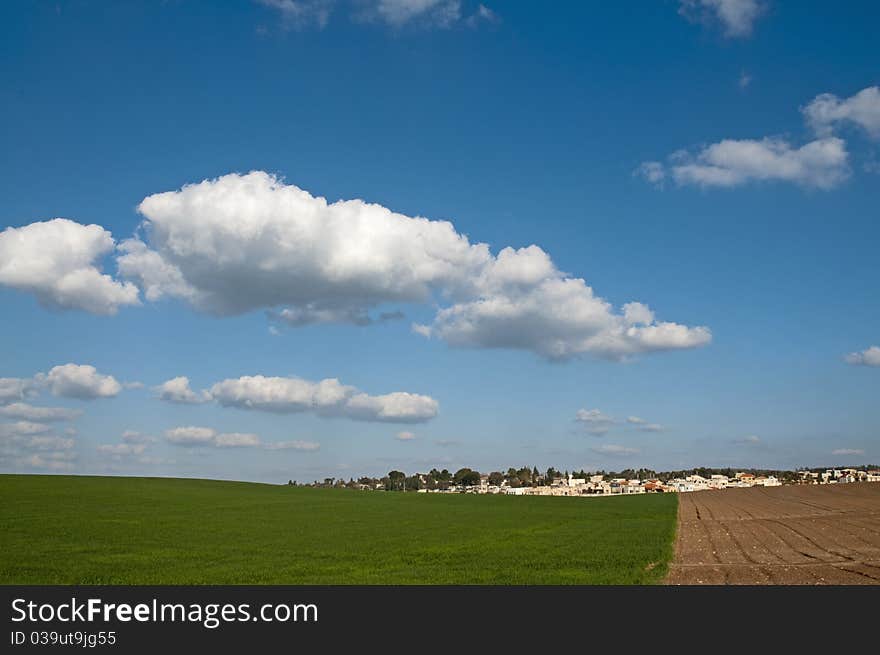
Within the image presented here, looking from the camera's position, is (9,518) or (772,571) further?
(9,518)

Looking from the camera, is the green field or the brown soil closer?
the brown soil

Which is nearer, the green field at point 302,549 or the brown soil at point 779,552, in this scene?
the brown soil at point 779,552

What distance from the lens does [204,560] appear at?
35812 mm

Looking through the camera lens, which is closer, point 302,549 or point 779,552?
point 779,552

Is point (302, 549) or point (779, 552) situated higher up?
point (779, 552)

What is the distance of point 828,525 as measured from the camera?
6206 centimetres
